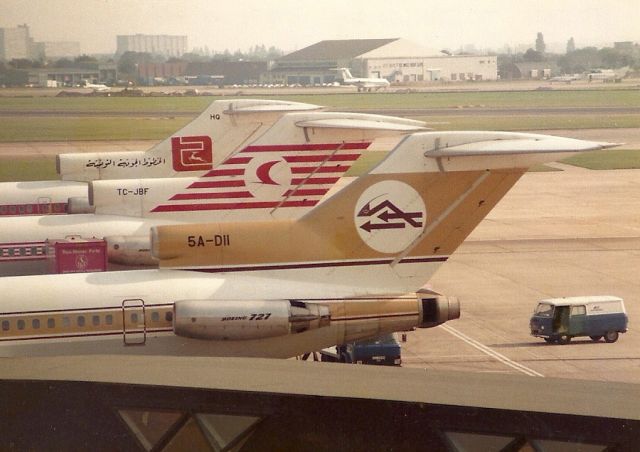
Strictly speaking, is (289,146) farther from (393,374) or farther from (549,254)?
(393,374)

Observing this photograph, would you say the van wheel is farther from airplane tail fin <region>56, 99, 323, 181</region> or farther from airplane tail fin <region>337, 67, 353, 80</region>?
airplane tail fin <region>337, 67, 353, 80</region>

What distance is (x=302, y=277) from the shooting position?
54.2 ft

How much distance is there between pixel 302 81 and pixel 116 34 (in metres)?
8.71

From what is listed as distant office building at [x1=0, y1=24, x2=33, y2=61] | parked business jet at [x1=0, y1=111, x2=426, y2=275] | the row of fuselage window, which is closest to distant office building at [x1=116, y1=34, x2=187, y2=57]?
distant office building at [x1=0, y1=24, x2=33, y2=61]

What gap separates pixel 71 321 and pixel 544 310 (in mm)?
11354

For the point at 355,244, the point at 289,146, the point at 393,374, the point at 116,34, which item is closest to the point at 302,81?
the point at 116,34

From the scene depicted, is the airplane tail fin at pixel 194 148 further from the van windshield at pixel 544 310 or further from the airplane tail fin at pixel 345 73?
the van windshield at pixel 544 310

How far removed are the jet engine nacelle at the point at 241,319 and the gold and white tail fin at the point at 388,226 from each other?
1308 mm

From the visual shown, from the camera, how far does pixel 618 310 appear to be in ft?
72.0

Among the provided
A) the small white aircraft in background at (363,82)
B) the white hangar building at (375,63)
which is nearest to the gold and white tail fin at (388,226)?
the white hangar building at (375,63)

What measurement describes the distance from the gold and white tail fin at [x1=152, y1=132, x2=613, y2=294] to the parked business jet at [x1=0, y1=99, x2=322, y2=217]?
11202 millimetres

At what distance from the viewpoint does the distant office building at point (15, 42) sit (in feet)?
92.9

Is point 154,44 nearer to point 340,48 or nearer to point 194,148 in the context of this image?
point 194,148

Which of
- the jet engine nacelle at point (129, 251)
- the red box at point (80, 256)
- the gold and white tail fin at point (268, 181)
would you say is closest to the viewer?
the red box at point (80, 256)
